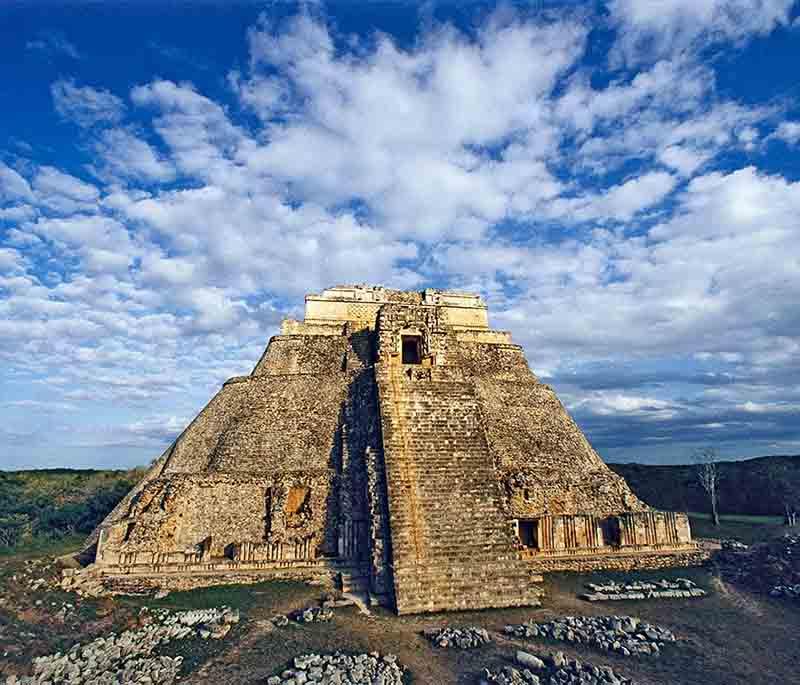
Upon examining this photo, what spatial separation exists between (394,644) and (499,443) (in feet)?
37.6

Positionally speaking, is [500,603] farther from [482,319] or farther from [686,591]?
[482,319]

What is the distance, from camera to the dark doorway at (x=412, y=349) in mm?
24438

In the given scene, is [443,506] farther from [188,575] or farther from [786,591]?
[786,591]

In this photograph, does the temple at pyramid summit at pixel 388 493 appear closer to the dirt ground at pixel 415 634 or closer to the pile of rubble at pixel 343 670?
the dirt ground at pixel 415 634

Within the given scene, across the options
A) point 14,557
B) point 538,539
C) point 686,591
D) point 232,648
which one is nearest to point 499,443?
point 538,539

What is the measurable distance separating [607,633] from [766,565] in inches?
331

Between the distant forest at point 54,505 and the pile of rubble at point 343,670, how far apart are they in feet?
65.7

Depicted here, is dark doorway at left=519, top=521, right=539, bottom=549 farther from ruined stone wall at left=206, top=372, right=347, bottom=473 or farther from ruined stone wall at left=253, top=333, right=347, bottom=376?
ruined stone wall at left=253, top=333, right=347, bottom=376

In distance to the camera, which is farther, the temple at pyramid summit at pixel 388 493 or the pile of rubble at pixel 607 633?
the temple at pyramid summit at pixel 388 493

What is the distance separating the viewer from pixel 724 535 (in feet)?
79.6

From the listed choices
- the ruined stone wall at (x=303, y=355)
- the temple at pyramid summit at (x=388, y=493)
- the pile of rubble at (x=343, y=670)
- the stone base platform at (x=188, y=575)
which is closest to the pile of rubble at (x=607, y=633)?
the temple at pyramid summit at (x=388, y=493)

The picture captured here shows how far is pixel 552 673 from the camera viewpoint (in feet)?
31.9

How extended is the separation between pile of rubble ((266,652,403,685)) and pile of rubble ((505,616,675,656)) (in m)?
3.36

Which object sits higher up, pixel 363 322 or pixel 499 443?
pixel 363 322
